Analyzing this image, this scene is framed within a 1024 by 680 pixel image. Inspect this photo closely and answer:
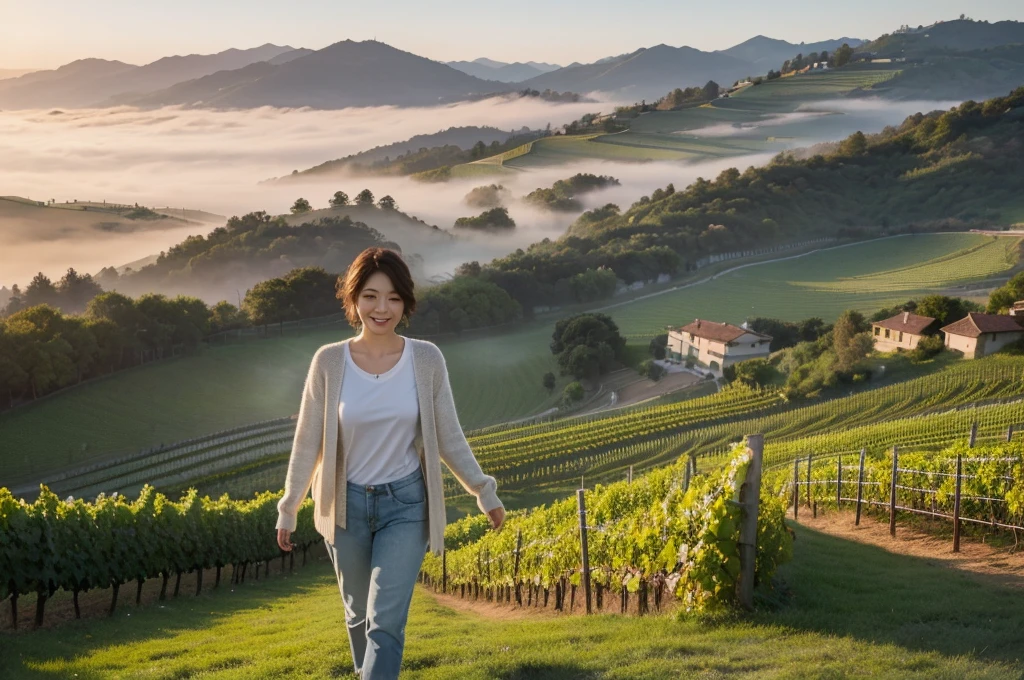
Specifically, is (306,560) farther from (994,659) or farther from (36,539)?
(994,659)

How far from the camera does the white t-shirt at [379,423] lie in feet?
14.4

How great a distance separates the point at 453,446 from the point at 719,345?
199 feet

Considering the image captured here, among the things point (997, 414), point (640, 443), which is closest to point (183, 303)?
point (640, 443)

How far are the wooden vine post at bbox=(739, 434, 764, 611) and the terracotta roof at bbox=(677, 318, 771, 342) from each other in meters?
57.9

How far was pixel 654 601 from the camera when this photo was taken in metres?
7.59

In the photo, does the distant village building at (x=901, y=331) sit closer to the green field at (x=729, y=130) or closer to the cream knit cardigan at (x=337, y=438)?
the cream knit cardigan at (x=337, y=438)

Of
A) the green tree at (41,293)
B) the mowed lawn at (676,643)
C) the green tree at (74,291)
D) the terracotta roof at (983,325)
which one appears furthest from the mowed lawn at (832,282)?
the mowed lawn at (676,643)

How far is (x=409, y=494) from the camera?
443cm

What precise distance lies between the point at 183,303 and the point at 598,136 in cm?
11172

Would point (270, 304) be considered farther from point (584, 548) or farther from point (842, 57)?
point (842, 57)

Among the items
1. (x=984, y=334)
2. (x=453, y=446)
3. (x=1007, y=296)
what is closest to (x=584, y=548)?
(x=453, y=446)

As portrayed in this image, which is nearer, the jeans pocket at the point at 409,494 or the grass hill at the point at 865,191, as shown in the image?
the jeans pocket at the point at 409,494

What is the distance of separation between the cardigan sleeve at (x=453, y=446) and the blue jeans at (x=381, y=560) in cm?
20

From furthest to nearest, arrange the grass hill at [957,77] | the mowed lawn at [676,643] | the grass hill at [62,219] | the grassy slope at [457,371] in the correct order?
the grass hill at [957,77] → the grass hill at [62,219] → the grassy slope at [457,371] → the mowed lawn at [676,643]
